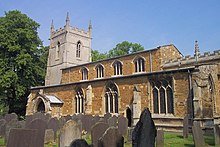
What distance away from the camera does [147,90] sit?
17719 mm

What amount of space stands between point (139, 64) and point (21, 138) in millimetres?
20978

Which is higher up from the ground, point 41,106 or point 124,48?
point 124,48

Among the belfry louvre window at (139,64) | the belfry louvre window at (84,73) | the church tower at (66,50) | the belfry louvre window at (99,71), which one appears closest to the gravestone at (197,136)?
the belfry louvre window at (139,64)

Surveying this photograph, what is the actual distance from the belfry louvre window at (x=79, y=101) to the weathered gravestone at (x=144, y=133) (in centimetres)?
1789

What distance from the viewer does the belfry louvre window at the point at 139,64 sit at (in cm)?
2494

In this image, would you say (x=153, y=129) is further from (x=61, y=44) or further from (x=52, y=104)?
(x=61, y=44)

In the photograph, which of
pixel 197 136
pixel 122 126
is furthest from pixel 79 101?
pixel 197 136

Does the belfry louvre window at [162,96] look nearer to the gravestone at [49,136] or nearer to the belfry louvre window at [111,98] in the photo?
the belfry louvre window at [111,98]

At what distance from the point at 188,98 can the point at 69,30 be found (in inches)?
1107

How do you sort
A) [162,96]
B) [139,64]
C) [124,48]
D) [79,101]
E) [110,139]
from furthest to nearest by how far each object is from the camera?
1. [124,48]
2. [139,64]
3. [79,101]
4. [162,96]
5. [110,139]

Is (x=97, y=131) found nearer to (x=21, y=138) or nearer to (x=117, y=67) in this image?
(x=21, y=138)

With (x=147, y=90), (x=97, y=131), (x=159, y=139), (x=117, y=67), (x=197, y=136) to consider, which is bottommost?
(x=159, y=139)

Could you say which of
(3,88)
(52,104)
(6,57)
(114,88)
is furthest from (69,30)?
(114,88)

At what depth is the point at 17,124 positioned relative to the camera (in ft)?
36.7
